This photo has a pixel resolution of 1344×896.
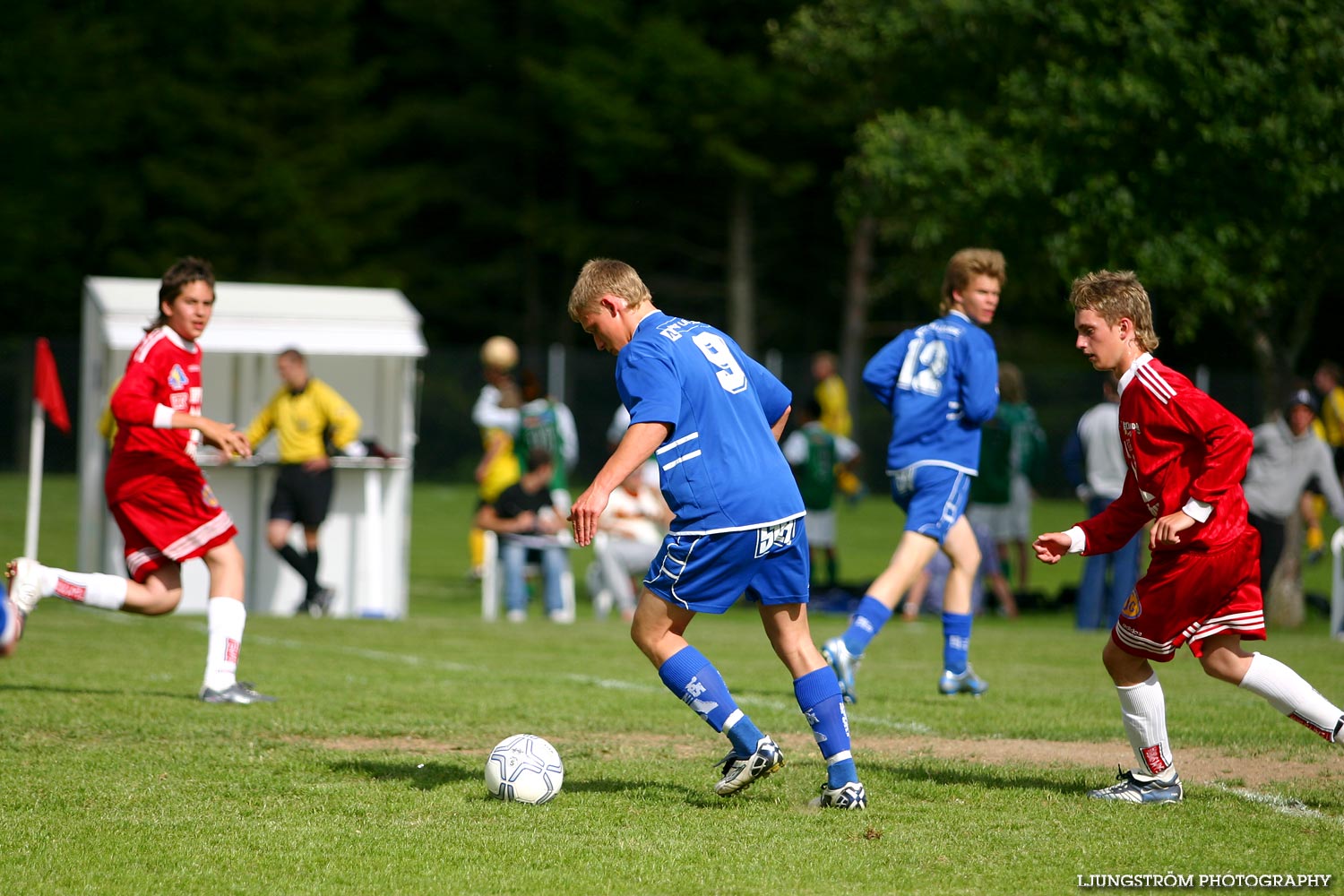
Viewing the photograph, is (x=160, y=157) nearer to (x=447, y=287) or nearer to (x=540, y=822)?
(x=447, y=287)

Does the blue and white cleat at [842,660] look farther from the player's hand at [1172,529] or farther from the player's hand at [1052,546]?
the player's hand at [1172,529]

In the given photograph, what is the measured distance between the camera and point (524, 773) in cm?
522

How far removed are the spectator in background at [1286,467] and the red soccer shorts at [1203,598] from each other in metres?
8.16

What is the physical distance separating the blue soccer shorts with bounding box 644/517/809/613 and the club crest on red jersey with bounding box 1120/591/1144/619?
3.66 ft

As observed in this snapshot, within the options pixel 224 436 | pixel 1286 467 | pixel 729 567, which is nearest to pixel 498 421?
pixel 1286 467

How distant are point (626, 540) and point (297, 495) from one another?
114 inches

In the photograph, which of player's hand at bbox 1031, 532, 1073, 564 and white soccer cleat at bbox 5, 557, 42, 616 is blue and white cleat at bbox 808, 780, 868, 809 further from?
white soccer cleat at bbox 5, 557, 42, 616

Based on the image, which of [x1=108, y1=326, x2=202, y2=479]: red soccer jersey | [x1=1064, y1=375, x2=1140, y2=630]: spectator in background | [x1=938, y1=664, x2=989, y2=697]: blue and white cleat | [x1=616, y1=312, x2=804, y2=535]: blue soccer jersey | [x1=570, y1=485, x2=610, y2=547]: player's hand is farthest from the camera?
[x1=1064, y1=375, x2=1140, y2=630]: spectator in background

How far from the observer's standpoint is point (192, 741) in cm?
626

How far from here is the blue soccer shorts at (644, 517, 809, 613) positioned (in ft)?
16.5

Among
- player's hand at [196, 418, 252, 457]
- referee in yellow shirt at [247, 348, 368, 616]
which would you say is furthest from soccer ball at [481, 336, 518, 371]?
player's hand at [196, 418, 252, 457]

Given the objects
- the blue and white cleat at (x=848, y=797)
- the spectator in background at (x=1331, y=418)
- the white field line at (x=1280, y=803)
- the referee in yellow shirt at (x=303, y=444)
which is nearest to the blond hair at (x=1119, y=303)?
the white field line at (x=1280, y=803)

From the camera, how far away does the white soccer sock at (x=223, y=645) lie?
289 inches

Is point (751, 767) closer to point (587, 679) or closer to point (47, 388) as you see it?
point (587, 679)
